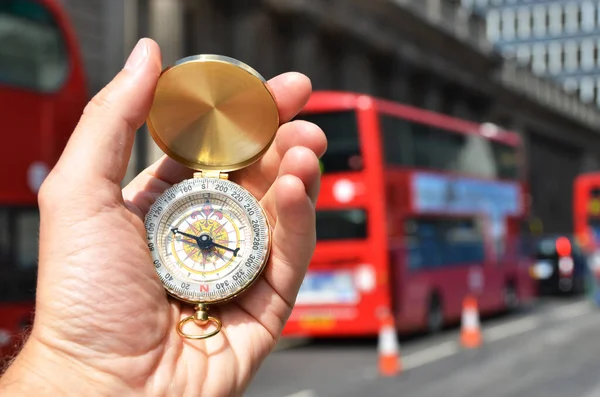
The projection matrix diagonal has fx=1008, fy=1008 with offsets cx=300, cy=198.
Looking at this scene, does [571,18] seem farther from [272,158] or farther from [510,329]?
[272,158]

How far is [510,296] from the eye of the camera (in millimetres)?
21969

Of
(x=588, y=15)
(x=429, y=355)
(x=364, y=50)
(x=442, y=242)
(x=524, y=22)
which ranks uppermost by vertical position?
(x=524, y=22)

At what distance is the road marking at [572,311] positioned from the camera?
71.1 feet

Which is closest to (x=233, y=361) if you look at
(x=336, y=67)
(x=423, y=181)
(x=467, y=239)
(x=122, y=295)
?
(x=122, y=295)

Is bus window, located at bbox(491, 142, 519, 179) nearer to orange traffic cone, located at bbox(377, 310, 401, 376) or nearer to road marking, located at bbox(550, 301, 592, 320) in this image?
road marking, located at bbox(550, 301, 592, 320)

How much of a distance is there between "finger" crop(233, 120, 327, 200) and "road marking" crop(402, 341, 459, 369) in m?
10.8

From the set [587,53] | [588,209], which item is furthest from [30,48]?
[587,53]

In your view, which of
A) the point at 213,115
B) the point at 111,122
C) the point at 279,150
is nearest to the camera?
the point at 111,122

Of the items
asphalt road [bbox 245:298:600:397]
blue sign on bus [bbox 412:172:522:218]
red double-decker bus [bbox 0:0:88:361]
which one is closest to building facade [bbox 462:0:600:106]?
blue sign on bus [bbox 412:172:522:218]

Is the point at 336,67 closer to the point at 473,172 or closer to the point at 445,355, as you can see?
the point at 473,172

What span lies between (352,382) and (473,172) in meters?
8.46

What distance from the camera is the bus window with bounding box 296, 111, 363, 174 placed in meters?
15.1

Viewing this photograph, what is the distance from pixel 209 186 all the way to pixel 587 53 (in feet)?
226

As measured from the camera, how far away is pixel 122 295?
2219 millimetres
